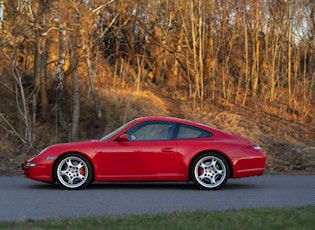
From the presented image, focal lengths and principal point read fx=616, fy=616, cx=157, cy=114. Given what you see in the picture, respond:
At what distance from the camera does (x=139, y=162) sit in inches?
447

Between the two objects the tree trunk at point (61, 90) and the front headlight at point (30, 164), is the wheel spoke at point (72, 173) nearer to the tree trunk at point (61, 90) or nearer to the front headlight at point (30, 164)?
the front headlight at point (30, 164)

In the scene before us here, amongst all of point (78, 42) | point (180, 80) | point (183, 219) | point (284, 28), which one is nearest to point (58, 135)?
point (78, 42)

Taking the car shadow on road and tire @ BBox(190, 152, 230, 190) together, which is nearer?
tire @ BBox(190, 152, 230, 190)

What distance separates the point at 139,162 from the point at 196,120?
9791 mm

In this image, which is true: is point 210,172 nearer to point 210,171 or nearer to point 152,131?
point 210,171

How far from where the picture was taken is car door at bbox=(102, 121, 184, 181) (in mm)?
11336

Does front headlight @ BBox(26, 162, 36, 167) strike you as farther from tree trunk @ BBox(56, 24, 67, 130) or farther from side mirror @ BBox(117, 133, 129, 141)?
tree trunk @ BBox(56, 24, 67, 130)

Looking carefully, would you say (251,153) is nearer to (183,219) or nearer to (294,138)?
(183,219)

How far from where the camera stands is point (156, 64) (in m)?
26.6

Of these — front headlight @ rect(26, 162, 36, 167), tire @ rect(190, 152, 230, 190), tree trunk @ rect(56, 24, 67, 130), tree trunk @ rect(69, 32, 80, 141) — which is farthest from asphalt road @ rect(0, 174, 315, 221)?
tree trunk @ rect(56, 24, 67, 130)

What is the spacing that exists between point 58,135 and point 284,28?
950cm

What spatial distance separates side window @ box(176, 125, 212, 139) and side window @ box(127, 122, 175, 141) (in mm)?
174

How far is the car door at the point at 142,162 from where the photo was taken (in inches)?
446

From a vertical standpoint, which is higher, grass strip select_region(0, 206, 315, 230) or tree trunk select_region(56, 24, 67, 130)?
tree trunk select_region(56, 24, 67, 130)
